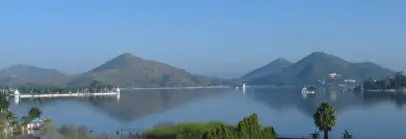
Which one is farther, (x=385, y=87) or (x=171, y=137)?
(x=385, y=87)

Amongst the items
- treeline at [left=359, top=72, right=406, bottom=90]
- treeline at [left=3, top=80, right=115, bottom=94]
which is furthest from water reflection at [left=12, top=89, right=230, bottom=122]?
treeline at [left=359, top=72, right=406, bottom=90]

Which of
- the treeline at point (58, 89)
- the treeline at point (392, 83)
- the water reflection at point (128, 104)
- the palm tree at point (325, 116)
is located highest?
the treeline at point (392, 83)

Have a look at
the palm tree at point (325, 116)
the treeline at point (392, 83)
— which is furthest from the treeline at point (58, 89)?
the palm tree at point (325, 116)

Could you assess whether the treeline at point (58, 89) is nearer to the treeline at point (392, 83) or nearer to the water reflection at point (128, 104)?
the water reflection at point (128, 104)

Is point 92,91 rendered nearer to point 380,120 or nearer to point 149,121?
point 149,121

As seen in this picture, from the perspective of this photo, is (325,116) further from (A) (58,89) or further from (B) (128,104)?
(A) (58,89)

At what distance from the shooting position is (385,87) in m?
117

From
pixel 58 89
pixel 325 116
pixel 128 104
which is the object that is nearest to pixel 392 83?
pixel 128 104

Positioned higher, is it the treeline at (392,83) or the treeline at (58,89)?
the treeline at (392,83)

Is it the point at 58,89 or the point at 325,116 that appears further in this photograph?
the point at 58,89

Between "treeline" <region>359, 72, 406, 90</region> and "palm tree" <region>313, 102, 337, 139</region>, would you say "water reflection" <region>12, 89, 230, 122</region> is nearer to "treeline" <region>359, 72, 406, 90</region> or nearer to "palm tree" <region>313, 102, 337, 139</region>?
"palm tree" <region>313, 102, 337, 139</region>

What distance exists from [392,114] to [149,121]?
2260 centimetres

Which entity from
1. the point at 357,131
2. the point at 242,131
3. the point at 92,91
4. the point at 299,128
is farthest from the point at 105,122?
the point at 92,91

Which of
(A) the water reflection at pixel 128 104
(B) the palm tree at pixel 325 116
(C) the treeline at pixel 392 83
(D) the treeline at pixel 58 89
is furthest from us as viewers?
(D) the treeline at pixel 58 89
